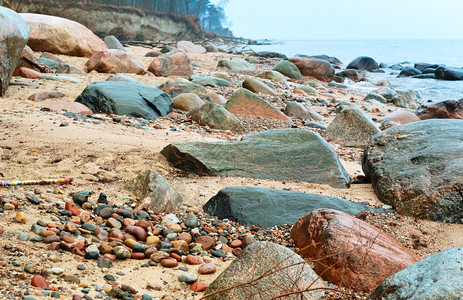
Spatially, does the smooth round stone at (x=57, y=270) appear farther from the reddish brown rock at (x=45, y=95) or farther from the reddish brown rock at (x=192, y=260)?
the reddish brown rock at (x=45, y=95)

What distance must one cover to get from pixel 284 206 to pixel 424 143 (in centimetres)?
174

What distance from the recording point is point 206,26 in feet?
124

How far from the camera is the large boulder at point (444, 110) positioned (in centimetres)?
1027

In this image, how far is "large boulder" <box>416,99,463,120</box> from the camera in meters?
10.3

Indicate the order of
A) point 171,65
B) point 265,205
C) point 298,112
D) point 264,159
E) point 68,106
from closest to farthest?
1. point 265,205
2. point 264,159
3. point 68,106
4. point 298,112
5. point 171,65

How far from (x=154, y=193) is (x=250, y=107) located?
15.0 ft

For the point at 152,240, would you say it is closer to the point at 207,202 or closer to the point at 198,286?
the point at 198,286

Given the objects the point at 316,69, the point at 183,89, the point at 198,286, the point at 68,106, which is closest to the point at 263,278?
the point at 198,286

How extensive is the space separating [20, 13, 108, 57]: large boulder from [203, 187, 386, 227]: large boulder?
953 centimetres

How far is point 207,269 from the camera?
9.23ft

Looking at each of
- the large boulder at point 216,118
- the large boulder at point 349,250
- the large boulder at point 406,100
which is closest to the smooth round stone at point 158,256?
the large boulder at point 349,250

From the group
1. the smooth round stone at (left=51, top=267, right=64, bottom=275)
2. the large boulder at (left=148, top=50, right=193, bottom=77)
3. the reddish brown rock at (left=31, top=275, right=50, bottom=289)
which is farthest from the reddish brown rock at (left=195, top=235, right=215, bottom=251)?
the large boulder at (left=148, top=50, right=193, bottom=77)

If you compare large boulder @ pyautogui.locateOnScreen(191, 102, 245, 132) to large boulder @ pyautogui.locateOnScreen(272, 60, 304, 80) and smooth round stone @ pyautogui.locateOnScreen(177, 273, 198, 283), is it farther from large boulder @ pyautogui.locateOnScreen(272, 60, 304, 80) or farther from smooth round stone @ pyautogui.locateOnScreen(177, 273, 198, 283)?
large boulder @ pyautogui.locateOnScreen(272, 60, 304, 80)

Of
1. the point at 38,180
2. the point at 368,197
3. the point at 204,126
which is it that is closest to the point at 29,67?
the point at 204,126
